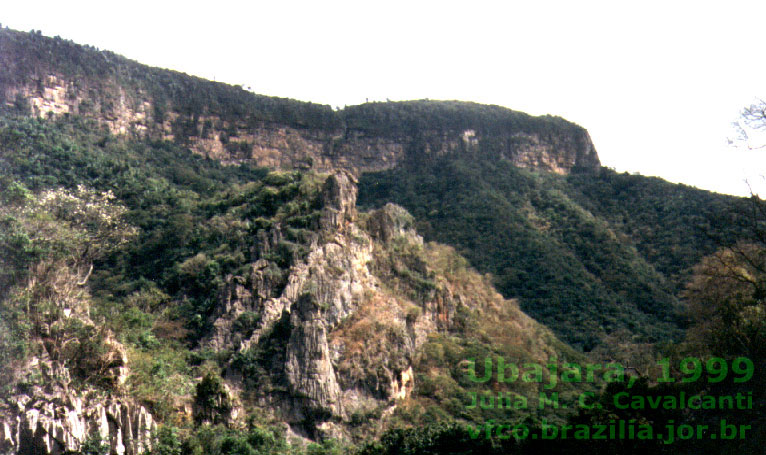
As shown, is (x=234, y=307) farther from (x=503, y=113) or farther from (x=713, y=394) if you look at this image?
(x=503, y=113)

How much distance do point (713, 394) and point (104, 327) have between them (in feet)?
57.9

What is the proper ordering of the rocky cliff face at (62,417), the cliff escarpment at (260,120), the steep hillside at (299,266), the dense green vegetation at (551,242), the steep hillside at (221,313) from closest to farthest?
the rocky cliff face at (62,417), the steep hillside at (221,313), the steep hillside at (299,266), the dense green vegetation at (551,242), the cliff escarpment at (260,120)

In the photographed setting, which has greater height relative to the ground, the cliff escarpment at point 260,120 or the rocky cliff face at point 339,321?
the cliff escarpment at point 260,120

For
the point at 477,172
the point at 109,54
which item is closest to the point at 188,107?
the point at 109,54

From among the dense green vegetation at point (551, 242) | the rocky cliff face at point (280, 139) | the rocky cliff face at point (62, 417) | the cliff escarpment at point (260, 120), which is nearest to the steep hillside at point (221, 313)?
the rocky cliff face at point (62, 417)

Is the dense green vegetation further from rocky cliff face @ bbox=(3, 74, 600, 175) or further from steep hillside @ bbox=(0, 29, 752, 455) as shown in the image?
rocky cliff face @ bbox=(3, 74, 600, 175)

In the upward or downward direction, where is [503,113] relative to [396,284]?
upward

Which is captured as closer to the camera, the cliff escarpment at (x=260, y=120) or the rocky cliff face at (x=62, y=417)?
the rocky cliff face at (x=62, y=417)

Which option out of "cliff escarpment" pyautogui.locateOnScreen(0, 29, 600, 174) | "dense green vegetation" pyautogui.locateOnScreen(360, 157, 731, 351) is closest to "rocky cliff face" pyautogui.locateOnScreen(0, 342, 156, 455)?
"dense green vegetation" pyautogui.locateOnScreen(360, 157, 731, 351)

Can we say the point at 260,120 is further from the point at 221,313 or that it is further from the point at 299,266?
the point at 221,313

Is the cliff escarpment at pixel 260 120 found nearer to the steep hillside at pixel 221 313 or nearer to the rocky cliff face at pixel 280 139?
the rocky cliff face at pixel 280 139

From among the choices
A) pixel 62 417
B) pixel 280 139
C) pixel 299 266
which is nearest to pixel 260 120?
pixel 280 139

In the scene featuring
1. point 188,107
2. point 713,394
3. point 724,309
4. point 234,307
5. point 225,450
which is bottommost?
point 225,450

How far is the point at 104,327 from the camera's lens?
23.5 metres
